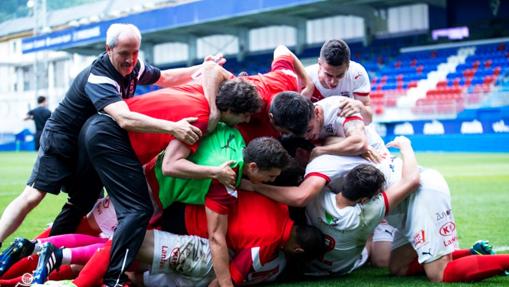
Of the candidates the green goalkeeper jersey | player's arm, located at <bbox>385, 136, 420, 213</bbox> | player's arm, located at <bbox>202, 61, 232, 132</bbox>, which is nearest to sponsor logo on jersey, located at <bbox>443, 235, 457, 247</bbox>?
player's arm, located at <bbox>385, 136, 420, 213</bbox>

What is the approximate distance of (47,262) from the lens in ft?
14.5

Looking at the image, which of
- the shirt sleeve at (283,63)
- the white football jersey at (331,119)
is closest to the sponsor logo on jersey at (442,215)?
the white football jersey at (331,119)

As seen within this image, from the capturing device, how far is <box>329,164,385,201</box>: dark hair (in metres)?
4.50

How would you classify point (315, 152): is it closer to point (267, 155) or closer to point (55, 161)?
point (267, 155)

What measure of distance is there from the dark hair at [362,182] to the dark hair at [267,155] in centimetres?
44

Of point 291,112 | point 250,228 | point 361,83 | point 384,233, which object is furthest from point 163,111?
point 361,83

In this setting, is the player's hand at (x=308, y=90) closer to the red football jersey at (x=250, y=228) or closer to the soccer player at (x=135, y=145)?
the soccer player at (x=135, y=145)

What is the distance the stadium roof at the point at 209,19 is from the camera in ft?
94.3

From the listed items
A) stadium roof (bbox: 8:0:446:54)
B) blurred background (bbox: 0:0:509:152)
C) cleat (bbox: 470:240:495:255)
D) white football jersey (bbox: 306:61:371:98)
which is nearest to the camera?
cleat (bbox: 470:240:495:255)

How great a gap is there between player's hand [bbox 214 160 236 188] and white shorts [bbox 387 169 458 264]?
1.15 metres

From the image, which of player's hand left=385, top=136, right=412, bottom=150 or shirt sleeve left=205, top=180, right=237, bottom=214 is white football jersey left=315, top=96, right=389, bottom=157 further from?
shirt sleeve left=205, top=180, right=237, bottom=214

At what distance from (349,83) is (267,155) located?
1992 mm

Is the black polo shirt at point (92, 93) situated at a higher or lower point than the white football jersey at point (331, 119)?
higher

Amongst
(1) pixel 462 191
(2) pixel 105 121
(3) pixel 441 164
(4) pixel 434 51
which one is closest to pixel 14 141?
(4) pixel 434 51
